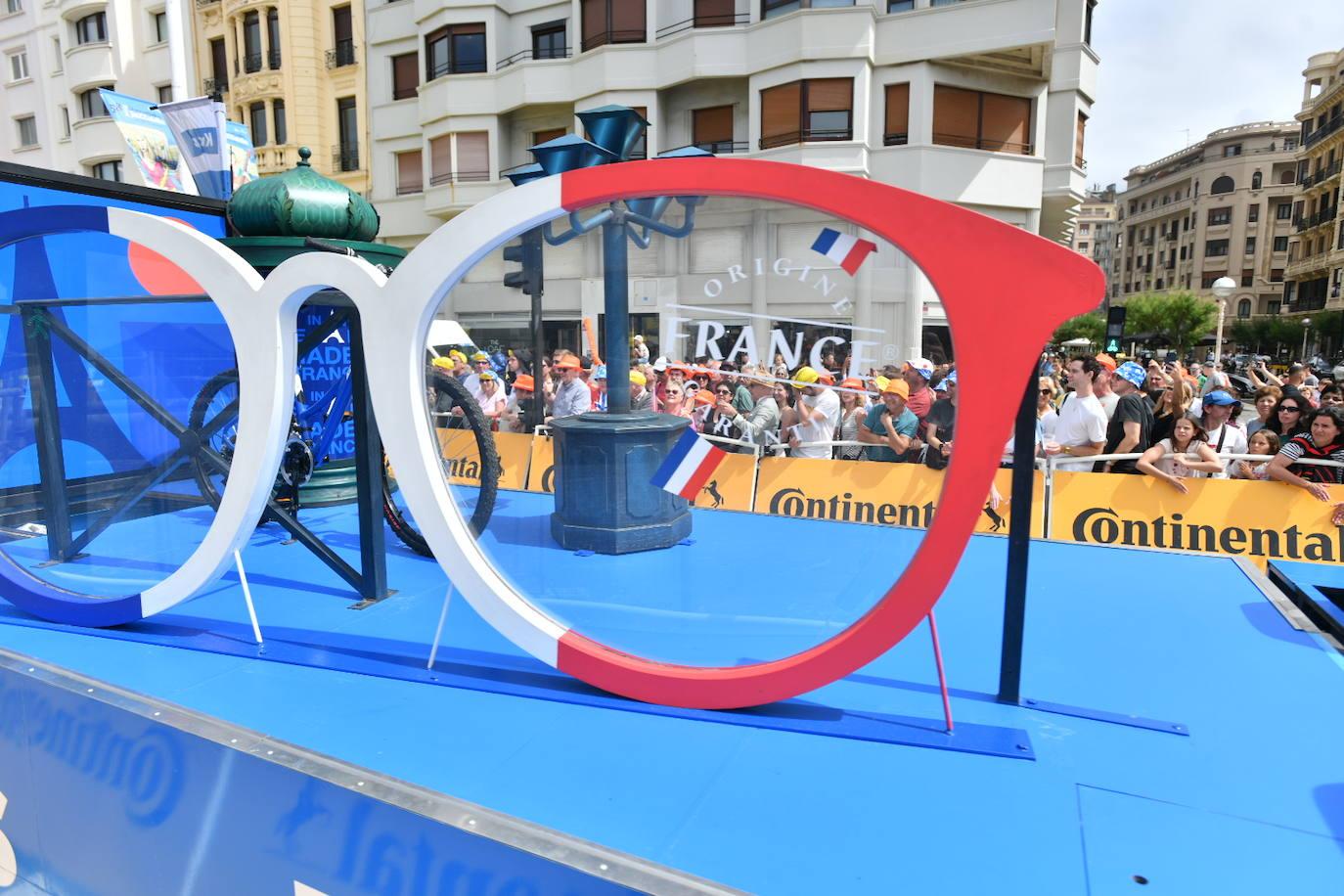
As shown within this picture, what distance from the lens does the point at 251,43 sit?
90.2 feet

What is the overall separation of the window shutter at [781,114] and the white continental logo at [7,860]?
18342 millimetres

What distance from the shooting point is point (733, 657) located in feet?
9.08

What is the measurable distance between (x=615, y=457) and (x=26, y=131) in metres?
43.9

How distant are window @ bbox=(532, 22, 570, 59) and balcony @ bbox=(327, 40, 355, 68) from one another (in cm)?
771

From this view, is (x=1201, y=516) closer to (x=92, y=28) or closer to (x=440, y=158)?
(x=440, y=158)

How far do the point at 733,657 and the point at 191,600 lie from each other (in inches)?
116

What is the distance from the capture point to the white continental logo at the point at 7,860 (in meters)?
2.93

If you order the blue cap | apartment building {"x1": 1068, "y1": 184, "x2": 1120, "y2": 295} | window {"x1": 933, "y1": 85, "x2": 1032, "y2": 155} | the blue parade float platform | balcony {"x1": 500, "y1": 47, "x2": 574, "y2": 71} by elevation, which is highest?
apartment building {"x1": 1068, "y1": 184, "x2": 1120, "y2": 295}

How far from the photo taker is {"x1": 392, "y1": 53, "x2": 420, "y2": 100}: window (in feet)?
80.5

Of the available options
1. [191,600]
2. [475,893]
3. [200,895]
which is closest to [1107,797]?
[475,893]

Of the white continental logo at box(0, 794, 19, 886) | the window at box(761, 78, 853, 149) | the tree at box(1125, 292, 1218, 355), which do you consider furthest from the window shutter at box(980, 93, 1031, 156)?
→ the tree at box(1125, 292, 1218, 355)

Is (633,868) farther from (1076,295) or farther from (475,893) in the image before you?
(1076,295)

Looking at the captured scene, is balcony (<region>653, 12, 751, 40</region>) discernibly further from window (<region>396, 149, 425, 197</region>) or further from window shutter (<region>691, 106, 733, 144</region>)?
window (<region>396, 149, 425, 197</region>)

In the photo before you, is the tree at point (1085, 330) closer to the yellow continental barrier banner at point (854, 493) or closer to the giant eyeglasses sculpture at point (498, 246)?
the yellow continental barrier banner at point (854, 493)
